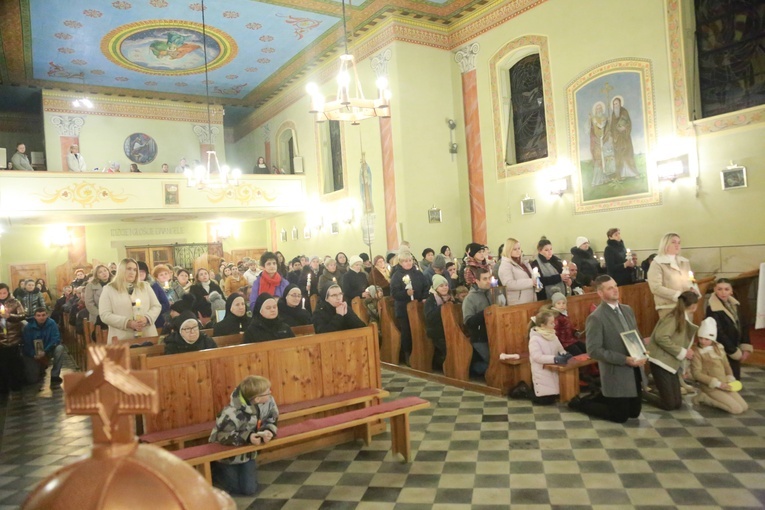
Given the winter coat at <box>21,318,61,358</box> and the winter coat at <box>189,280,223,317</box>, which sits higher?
Answer: the winter coat at <box>189,280,223,317</box>

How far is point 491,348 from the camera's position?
6.19 m

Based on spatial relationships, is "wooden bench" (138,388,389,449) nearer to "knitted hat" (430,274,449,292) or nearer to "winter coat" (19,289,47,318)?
"knitted hat" (430,274,449,292)

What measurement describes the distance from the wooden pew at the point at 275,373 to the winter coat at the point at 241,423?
499 millimetres

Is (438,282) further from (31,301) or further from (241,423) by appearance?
(31,301)

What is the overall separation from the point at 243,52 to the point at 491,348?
11202mm

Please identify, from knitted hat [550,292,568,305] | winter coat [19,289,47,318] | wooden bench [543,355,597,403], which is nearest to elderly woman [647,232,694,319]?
knitted hat [550,292,568,305]

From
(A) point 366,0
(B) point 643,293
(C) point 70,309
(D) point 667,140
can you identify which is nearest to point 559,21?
(D) point 667,140

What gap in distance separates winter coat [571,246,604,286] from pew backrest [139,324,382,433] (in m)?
4.73

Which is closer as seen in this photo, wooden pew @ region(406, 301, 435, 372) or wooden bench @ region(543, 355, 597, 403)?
wooden bench @ region(543, 355, 597, 403)

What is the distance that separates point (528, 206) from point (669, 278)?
15.9ft

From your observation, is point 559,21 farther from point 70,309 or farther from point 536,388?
point 70,309

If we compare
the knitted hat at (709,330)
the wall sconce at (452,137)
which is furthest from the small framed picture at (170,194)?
the knitted hat at (709,330)

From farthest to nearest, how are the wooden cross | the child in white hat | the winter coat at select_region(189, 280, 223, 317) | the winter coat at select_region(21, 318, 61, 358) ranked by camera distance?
the winter coat at select_region(21, 318, 61, 358) < the winter coat at select_region(189, 280, 223, 317) < the child in white hat < the wooden cross

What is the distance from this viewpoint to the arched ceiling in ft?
38.8
